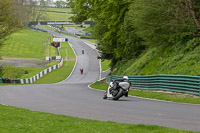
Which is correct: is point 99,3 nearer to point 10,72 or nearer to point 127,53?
point 127,53

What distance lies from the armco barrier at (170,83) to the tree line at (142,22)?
409 cm

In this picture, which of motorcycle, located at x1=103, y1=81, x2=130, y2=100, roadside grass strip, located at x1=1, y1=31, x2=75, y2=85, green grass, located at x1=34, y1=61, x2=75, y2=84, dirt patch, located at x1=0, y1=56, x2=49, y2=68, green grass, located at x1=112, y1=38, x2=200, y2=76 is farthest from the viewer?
dirt patch, located at x1=0, y1=56, x2=49, y2=68

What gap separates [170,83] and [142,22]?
8.13m

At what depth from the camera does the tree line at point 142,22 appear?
26.3m

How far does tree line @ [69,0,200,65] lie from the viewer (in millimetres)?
26297

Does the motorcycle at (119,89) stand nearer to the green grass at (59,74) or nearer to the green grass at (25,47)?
the green grass at (59,74)

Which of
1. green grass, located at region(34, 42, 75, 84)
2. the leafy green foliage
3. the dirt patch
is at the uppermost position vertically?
the leafy green foliage

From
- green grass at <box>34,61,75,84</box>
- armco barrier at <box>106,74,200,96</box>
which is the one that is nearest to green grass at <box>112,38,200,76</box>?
armco barrier at <box>106,74,200,96</box>

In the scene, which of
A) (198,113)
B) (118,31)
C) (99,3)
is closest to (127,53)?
(118,31)

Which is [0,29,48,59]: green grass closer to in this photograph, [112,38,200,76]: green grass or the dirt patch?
the dirt patch

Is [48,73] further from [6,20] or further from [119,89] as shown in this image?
[119,89]

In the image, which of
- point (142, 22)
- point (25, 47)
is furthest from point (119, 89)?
point (25, 47)

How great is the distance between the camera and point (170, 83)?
21.3 meters

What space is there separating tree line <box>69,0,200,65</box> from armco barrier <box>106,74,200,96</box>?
409 centimetres
